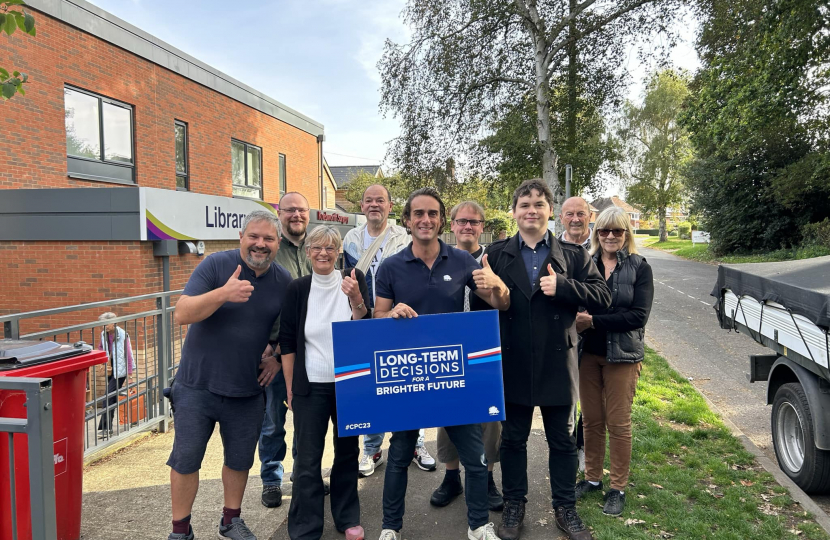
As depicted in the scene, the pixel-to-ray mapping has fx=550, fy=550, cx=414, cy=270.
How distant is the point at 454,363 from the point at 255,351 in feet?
3.93

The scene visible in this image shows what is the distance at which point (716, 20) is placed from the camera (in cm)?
1532

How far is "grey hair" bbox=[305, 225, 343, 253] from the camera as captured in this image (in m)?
3.27

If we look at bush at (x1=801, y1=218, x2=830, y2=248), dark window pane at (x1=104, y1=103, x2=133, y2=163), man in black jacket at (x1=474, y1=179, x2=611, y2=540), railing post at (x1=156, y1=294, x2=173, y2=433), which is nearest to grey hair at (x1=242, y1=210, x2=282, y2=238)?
man in black jacket at (x1=474, y1=179, x2=611, y2=540)

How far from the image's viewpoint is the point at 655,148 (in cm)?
5059

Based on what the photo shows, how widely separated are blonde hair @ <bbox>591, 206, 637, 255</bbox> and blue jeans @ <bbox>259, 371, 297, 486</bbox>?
2528 millimetres

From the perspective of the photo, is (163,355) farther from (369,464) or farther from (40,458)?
(40,458)

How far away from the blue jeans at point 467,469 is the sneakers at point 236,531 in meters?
0.88

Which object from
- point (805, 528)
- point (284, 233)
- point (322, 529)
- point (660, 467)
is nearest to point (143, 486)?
point (322, 529)

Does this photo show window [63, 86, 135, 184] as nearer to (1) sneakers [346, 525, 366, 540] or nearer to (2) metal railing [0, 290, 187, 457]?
(2) metal railing [0, 290, 187, 457]

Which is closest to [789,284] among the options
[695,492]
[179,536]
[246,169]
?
[695,492]

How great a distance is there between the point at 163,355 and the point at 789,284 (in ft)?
18.3

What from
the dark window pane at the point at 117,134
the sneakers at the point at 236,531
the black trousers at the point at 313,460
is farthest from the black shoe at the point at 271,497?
the dark window pane at the point at 117,134

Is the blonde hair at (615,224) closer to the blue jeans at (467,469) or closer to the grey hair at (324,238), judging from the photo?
the blue jeans at (467,469)

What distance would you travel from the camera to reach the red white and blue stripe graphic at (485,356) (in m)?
3.20
